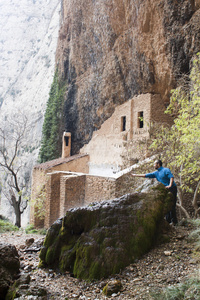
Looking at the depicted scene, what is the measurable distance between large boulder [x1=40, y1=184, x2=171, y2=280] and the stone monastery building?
4225mm

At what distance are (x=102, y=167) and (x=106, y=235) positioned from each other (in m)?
12.1

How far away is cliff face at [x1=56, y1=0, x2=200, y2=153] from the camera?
36.8 feet

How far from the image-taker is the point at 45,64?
45.3 metres

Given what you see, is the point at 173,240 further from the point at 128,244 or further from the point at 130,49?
the point at 130,49

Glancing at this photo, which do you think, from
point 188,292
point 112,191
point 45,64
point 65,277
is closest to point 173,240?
point 188,292

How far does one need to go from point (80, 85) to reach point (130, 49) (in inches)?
277

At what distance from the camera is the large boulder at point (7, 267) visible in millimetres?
4466

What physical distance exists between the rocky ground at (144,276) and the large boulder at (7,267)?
0.26 meters

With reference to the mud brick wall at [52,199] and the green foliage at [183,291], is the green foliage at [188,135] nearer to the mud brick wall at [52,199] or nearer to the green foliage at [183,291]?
the green foliage at [183,291]

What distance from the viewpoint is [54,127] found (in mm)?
22875

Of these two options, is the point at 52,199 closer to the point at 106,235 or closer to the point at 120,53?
the point at 106,235

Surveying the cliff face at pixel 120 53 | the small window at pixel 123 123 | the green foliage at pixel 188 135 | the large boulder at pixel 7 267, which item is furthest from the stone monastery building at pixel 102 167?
the large boulder at pixel 7 267

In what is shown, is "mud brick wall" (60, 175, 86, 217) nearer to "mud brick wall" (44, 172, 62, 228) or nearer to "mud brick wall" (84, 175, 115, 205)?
"mud brick wall" (84, 175, 115, 205)

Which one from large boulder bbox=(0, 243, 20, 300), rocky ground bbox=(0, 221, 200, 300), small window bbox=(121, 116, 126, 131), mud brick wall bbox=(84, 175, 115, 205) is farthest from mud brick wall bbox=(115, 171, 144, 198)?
small window bbox=(121, 116, 126, 131)
